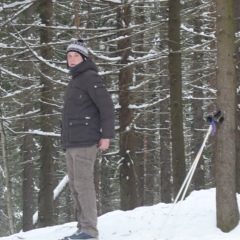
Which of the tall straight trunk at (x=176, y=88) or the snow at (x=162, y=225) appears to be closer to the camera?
the snow at (x=162, y=225)

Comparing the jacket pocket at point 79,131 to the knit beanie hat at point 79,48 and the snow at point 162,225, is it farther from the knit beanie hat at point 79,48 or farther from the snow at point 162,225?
the snow at point 162,225

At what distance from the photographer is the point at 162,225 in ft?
19.5

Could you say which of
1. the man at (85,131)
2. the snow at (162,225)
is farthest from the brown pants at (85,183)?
the snow at (162,225)

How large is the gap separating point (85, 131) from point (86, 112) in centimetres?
21

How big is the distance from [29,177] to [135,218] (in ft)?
48.9

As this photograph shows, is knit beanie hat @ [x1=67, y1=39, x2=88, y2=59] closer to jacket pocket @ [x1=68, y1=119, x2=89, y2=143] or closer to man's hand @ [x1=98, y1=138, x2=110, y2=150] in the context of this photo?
jacket pocket @ [x1=68, y1=119, x2=89, y2=143]

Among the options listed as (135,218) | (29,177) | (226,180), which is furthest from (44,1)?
(29,177)

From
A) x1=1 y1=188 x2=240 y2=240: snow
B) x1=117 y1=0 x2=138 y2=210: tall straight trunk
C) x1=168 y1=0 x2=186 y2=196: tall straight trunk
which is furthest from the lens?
x1=117 y1=0 x2=138 y2=210: tall straight trunk

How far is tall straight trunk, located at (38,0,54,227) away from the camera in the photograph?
11992 millimetres

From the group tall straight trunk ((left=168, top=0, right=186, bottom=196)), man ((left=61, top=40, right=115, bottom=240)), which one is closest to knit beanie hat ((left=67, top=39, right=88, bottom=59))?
man ((left=61, top=40, right=115, bottom=240))

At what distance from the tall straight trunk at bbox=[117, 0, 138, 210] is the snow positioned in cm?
430

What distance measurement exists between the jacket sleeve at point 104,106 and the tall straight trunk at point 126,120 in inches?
206

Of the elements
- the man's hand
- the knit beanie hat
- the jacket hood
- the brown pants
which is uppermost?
the knit beanie hat

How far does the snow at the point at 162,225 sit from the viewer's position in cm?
540
